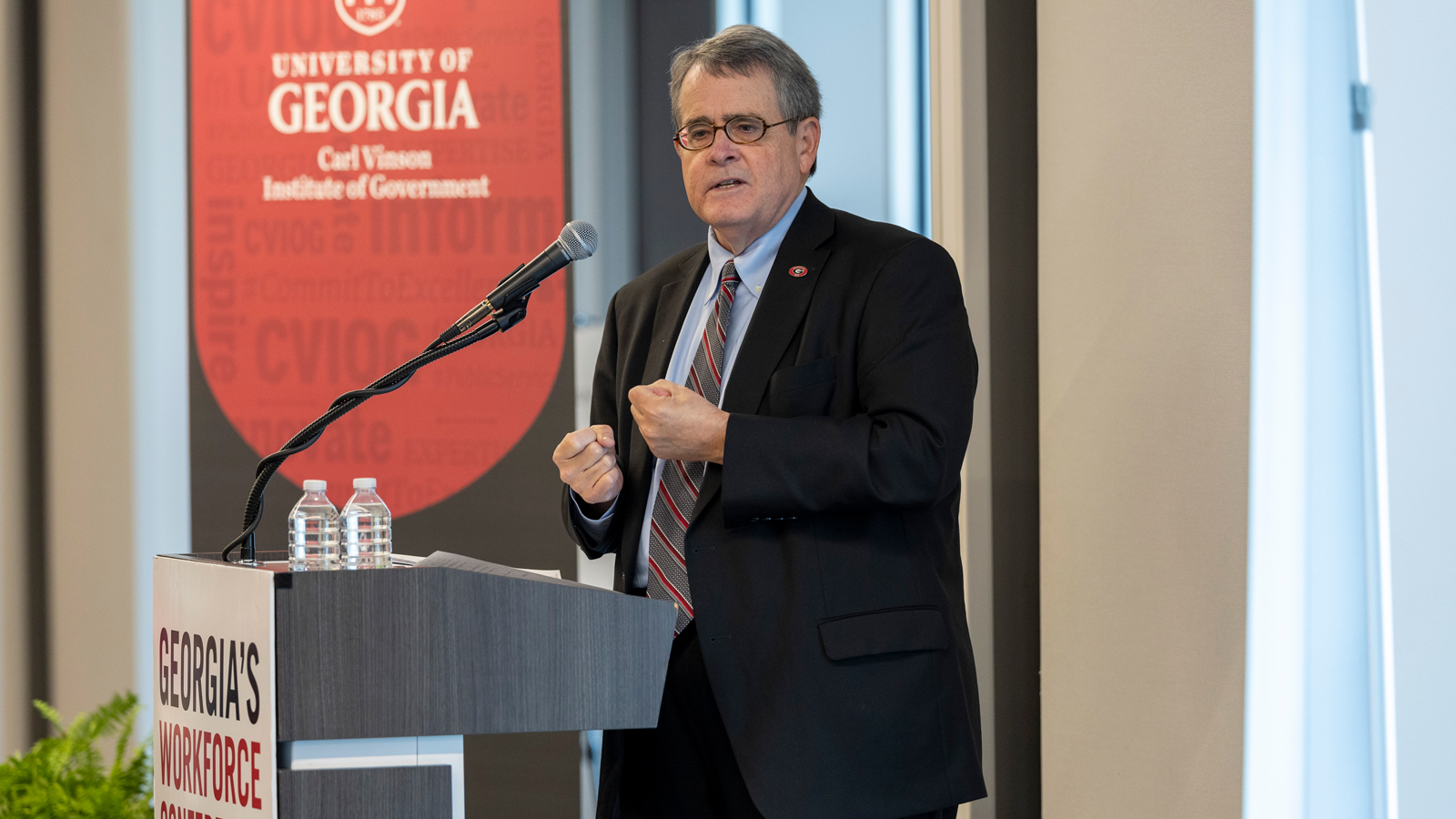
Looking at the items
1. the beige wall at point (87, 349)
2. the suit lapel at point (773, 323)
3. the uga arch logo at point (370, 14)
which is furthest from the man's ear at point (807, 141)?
the beige wall at point (87, 349)

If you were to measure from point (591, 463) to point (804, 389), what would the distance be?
0.34 metres

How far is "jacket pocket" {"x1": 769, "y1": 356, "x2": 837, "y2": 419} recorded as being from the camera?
154cm

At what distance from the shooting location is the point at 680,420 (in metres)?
1.42

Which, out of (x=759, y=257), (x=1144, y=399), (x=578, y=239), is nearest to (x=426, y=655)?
(x=578, y=239)

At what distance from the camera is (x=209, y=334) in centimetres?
290

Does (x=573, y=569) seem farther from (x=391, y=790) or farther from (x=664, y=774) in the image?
(x=391, y=790)

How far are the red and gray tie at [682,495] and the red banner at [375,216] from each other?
1186 millimetres

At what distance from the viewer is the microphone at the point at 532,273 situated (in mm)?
1306

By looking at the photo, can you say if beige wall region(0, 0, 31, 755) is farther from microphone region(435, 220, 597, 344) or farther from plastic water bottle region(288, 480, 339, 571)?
microphone region(435, 220, 597, 344)

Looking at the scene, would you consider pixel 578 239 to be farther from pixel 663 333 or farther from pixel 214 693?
pixel 214 693

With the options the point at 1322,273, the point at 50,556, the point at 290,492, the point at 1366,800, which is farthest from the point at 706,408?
the point at 50,556

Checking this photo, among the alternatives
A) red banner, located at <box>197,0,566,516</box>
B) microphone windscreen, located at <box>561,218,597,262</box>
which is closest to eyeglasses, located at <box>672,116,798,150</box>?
microphone windscreen, located at <box>561,218,597,262</box>

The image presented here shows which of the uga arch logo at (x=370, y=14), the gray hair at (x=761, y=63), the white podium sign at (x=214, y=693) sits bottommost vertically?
the white podium sign at (x=214, y=693)

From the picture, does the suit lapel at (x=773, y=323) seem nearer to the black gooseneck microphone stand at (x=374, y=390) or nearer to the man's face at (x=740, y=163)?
the man's face at (x=740, y=163)
